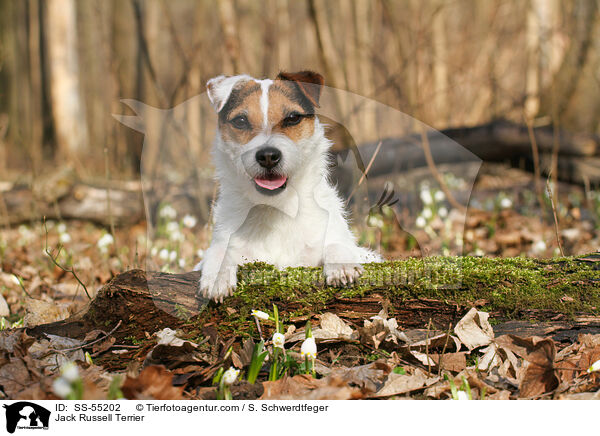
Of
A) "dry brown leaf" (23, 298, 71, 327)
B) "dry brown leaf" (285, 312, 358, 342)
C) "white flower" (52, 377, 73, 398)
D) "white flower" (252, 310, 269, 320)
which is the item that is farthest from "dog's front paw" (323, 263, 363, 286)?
"dry brown leaf" (23, 298, 71, 327)

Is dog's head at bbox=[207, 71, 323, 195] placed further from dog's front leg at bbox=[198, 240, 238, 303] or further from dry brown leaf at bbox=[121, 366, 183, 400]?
dry brown leaf at bbox=[121, 366, 183, 400]

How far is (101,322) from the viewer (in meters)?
2.69

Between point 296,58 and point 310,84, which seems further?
point 296,58

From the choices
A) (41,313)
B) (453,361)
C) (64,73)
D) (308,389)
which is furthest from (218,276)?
(64,73)

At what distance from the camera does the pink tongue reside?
2.51 m

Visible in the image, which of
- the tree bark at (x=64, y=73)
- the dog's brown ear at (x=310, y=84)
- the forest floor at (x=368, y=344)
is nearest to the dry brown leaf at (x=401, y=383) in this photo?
the forest floor at (x=368, y=344)

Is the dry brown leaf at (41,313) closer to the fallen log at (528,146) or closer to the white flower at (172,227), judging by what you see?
the white flower at (172,227)

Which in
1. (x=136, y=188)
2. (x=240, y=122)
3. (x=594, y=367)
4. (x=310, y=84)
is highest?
(x=310, y=84)

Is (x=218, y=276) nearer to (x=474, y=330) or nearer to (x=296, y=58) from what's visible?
(x=474, y=330)

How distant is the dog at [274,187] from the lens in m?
2.48

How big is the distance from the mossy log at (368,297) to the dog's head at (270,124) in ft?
1.76
